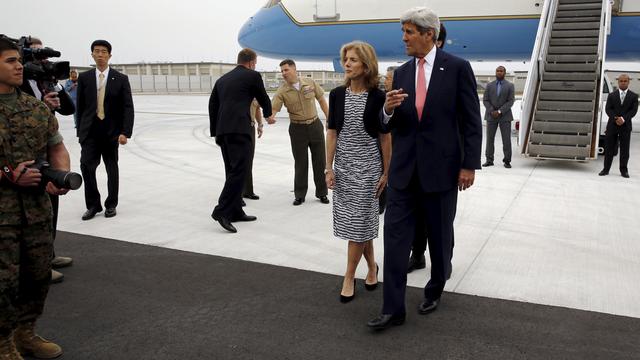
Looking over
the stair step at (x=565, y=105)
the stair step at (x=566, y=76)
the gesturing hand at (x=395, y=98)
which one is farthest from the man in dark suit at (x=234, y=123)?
the stair step at (x=566, y=76)

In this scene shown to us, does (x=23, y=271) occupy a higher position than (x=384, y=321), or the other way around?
(x=23, y=271)

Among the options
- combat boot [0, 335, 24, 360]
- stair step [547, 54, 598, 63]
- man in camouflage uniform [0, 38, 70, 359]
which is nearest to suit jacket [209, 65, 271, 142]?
man in camouflage uniform [0, 38, 70, 359]

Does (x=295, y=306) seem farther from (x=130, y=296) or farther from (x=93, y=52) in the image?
(x=93, y=52)

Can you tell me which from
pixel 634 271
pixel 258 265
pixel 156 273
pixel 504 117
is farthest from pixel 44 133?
pixel 504 117

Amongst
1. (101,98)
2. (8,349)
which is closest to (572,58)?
(101,98)

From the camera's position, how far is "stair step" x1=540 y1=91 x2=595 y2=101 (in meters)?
9.57

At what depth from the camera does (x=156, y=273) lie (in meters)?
3.89

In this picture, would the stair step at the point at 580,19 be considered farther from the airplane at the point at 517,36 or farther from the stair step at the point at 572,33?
the stair step at the point at 572,33

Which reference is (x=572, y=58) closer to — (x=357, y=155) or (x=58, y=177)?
(x=357, y=155)

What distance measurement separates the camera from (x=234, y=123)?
507 cm

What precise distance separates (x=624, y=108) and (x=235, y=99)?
235 inches

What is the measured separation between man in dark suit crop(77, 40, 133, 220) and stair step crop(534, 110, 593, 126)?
23.6 ft

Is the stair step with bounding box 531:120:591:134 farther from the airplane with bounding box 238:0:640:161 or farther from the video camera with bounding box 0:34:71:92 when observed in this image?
the video camera with bounding box 0:34:71:92

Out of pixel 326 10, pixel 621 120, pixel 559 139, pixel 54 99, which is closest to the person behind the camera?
pixel 54 99
